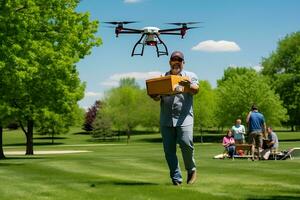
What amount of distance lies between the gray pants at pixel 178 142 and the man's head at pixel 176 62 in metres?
1.10

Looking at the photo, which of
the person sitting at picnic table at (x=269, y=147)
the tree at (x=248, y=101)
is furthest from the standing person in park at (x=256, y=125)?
the tree at (x=248, y=101)

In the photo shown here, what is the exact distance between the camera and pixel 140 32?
28.5 meters

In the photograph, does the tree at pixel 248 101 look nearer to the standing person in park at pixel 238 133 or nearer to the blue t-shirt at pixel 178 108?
the standing person in park at pixel 238 133

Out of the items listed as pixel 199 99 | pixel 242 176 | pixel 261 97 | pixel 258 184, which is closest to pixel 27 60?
pixel 242 176

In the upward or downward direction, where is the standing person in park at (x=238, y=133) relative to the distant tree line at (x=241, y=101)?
downward

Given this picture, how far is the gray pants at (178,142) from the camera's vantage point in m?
11.0

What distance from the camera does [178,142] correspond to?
439 inches

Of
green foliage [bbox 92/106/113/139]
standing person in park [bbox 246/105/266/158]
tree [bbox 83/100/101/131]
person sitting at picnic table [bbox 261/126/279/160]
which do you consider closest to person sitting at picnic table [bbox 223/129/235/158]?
person sitting at picnic table [bbox 261/126/279/160]

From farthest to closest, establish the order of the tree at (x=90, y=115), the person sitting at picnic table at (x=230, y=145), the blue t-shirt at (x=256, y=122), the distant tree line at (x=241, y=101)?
the tree at (x=90, y=115) < the distant tree line at (x=241, y=101) < the person sitting at picnic table at (x=230, y=145) < the blue t-shirt at (x=256, y=122)

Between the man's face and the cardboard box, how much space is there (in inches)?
12.4

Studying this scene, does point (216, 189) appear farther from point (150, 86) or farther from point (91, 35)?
point (91, 35)

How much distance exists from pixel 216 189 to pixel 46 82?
21698 millimetres

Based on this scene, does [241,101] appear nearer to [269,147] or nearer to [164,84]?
[269,147]

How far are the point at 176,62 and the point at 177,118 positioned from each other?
3.54ft
